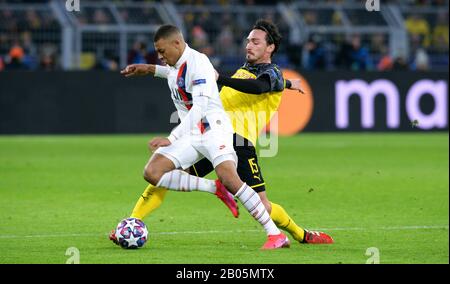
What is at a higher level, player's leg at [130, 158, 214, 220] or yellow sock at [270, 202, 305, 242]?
player's leg at [130, 158, 214, 220]

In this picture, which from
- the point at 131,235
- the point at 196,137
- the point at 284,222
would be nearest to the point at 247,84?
the point at 196,137

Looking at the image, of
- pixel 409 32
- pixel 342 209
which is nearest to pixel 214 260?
pixel 342 209

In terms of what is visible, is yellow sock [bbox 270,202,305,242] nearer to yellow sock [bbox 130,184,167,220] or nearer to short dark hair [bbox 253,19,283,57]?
yellow sock [bbox 130,184,167,220]

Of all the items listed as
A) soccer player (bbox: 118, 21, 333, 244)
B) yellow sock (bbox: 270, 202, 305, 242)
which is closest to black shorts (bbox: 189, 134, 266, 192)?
soccer player (bbox: 118, 21, 333, 244)

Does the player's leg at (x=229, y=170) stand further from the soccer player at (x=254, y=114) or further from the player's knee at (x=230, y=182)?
the soccer player at (x=254, y=114)

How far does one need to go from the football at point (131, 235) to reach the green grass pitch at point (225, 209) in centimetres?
8

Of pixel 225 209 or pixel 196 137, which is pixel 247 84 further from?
pixel 225 209

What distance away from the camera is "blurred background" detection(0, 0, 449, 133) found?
83.7ft

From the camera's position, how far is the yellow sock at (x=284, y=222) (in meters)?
9.62

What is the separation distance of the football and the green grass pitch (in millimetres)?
78

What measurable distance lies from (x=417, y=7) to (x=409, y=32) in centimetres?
112

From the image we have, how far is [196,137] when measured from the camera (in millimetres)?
9266

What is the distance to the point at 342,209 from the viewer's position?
12703 mm

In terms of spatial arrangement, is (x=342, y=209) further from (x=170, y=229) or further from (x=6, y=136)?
(x=6, y=136)
